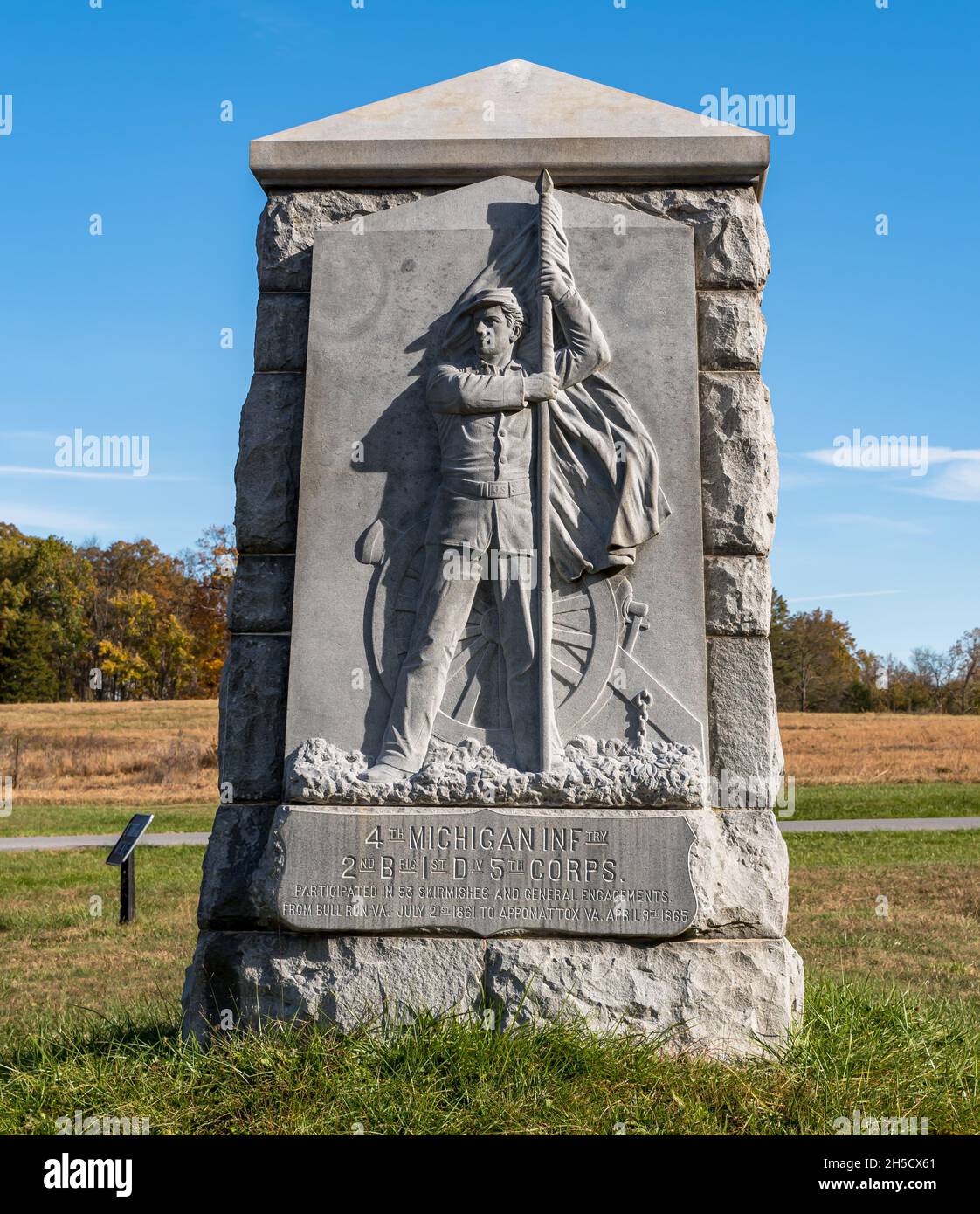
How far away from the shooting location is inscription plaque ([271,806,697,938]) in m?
4.00

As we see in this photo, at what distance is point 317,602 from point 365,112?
2.04 m

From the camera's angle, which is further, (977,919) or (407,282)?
(977,919)

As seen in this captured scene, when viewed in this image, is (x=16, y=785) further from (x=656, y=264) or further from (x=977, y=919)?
(x=656, y=264)

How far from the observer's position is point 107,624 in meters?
50.0

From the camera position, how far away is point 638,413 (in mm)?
4355

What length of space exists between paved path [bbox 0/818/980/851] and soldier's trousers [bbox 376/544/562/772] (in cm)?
1025

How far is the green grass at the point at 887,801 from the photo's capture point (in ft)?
53.7

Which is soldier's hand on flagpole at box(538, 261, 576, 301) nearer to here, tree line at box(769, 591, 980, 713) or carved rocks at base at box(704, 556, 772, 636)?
carved rocks at base at box(704, 556, 772, 636)

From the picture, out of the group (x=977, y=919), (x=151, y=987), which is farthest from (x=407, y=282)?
(x=977, y=919)

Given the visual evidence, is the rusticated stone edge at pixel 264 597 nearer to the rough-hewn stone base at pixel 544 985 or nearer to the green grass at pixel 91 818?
the rough-hewn stone base at pixel 544 985

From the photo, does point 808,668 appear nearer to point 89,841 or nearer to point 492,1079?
point 89,841

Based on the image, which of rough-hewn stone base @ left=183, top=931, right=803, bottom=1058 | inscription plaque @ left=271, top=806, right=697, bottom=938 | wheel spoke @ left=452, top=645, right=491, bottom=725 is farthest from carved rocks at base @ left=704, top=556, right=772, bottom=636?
rough-hewn stone base @ left=183, top=931, right=803, bottom=1058

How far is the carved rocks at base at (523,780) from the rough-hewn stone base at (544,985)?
49cm

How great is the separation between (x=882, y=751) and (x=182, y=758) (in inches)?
570
